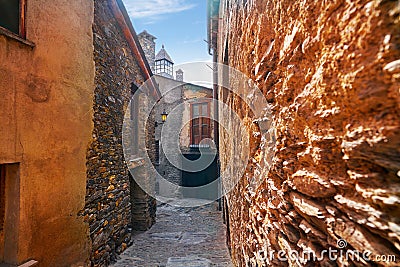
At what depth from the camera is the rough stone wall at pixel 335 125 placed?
0.61 metres

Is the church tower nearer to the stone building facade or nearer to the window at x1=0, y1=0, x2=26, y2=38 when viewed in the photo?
the stone building facade

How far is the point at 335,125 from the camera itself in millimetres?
803

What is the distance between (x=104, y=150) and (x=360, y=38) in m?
4.15

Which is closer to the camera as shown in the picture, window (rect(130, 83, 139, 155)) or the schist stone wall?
the schist stone wall

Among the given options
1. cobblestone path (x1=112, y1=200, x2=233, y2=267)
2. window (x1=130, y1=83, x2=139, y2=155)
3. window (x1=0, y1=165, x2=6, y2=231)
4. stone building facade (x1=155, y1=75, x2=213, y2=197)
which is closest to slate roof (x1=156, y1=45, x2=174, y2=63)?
stone building facade (x1=155, y1=75, x2=213, y2=197)

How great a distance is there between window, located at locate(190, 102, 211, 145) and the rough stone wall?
10144mm

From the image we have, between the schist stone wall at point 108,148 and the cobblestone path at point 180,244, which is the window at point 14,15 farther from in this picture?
the cobblestone path at point 180,244

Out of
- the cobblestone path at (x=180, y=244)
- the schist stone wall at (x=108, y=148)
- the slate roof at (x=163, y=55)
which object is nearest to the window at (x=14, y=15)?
the schist stone wall at (x=108, y=148)

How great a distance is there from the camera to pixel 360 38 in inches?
26.6

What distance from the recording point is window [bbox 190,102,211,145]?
1155 cm

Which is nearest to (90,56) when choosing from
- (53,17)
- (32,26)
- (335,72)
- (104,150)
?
(53,17)

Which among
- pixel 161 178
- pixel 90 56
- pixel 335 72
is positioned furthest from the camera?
pixel 161 178

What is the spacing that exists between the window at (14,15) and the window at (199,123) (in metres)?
9.26

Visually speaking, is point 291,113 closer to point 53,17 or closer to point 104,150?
point 53,17
